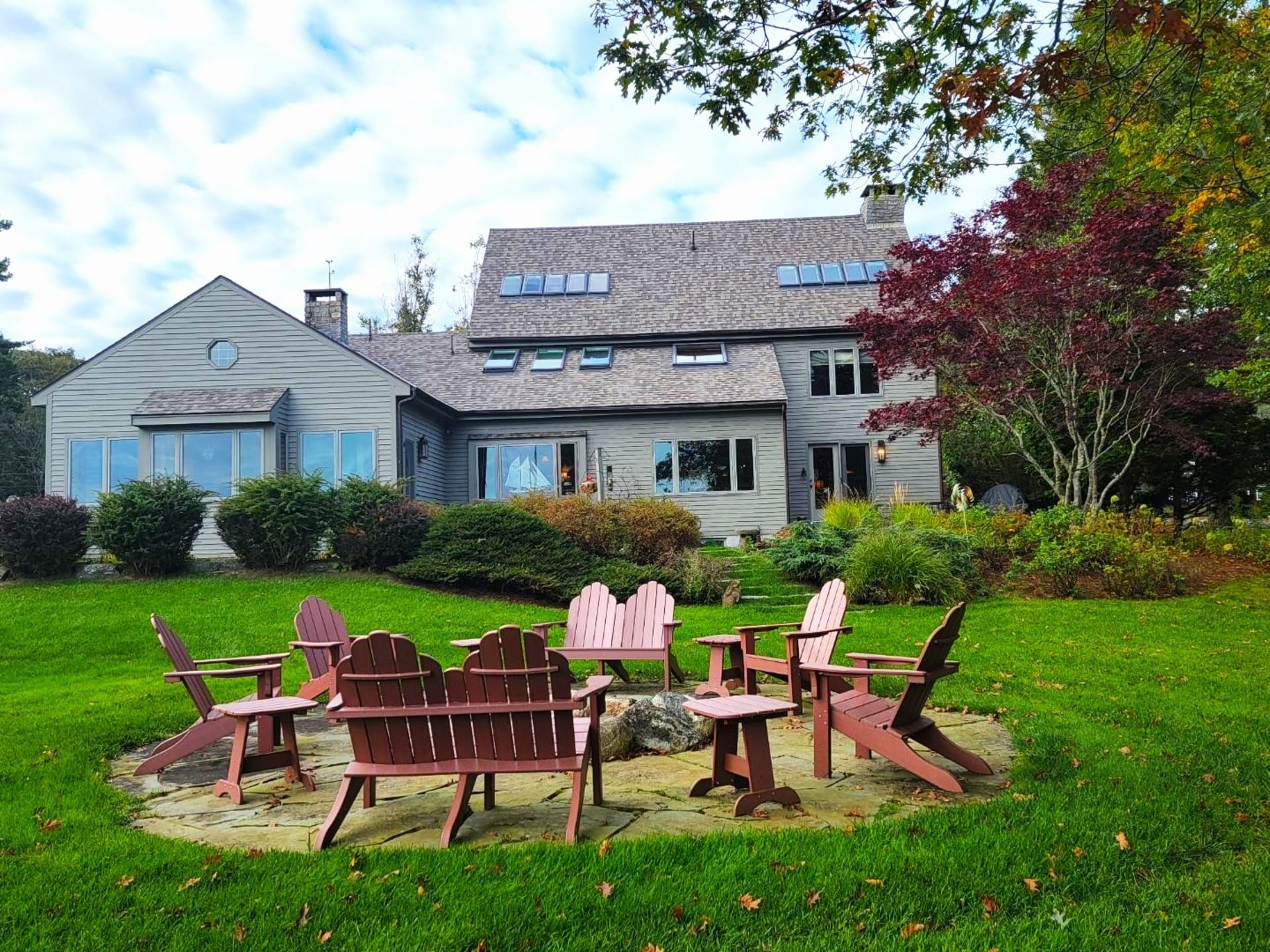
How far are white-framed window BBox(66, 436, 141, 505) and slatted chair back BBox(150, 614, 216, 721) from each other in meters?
13.9

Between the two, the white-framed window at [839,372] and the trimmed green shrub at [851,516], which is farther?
the white-framed window at [839,372]

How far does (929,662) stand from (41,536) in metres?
13.5

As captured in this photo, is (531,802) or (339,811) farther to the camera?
(531,802)

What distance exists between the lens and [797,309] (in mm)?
21828

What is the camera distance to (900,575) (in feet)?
38.5

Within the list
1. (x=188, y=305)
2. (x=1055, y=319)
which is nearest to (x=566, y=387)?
(x=188, y=305)

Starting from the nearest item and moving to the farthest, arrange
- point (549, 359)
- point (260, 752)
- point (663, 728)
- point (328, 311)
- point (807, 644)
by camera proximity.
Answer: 1. point (260, 752)
2. point (663, 728)
3. point (807, 644)
4. point (328, 311)
5. point (549, 359)

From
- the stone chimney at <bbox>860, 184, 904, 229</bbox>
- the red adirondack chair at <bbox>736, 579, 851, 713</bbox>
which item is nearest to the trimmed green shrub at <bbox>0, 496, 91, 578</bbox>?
the red adirondack chair at <bbox>736, 579, 851, 713</bbox>

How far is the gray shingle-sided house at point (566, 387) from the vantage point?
1712cm

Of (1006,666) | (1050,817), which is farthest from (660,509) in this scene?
(1050,817)

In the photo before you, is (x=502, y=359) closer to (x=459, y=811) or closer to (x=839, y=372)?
(x=839, y=372)

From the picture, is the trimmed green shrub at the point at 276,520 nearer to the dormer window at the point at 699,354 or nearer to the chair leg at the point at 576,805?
the dormer window at the point at 699,354

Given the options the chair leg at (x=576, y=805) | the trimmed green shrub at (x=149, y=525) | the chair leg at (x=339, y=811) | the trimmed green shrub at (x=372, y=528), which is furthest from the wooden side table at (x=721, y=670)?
the trimmed green shrub at (x=149, y=525)

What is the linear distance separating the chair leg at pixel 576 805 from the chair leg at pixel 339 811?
895mm
